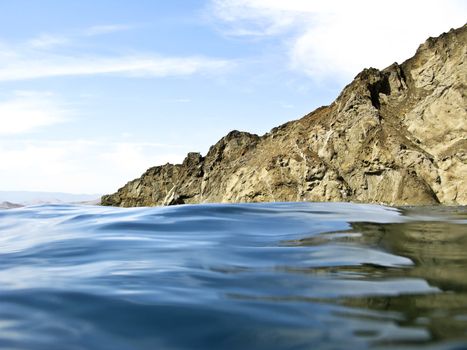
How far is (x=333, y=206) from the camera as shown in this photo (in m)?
7.78

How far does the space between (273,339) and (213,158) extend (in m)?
51.2

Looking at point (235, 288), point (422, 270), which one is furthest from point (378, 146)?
point (235, 288)

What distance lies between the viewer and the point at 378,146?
123ft

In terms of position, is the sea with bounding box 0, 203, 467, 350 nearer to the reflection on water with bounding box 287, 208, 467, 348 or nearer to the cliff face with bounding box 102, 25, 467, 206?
the reflection on water with bounding box 287, 208, 467, 348

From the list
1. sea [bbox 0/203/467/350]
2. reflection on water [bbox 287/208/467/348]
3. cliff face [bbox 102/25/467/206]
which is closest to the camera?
sea [bbox 0/203/467/350]

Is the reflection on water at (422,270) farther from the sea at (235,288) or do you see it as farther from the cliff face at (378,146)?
the cliff face at (378,146)

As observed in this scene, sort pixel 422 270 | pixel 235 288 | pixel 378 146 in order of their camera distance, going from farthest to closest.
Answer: pixel 378 146 < pixel 422 270 < pixel 235 288

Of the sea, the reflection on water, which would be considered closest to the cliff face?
the reflection on water

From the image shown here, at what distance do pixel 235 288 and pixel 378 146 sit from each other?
121ft

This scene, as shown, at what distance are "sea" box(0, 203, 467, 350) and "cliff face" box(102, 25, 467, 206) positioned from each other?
31135mm

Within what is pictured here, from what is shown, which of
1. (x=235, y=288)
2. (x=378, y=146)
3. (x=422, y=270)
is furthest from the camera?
(x=378, y=146)

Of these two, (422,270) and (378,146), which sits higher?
(378,146)

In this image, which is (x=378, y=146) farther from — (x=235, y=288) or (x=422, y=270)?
(x=235, y=288)

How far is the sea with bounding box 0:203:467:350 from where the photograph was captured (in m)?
1.86
